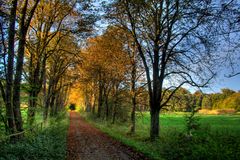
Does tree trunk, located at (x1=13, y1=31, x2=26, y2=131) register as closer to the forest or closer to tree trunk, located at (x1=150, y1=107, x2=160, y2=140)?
the forest

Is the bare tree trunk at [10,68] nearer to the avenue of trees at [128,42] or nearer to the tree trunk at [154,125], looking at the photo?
the avenue of trees at [128,42]

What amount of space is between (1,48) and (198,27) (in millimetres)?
11719

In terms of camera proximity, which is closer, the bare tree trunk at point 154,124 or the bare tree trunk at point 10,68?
the bare tree trunk at point 10,68

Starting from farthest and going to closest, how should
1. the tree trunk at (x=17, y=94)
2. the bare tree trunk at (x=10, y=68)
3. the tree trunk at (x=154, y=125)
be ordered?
the tree trunk at (x=154, y=125) → the tree trunk at (x=17, y=94) → the bare tree trunk at (x=10, y=68)

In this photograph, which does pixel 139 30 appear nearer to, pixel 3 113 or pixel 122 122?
pixel 3 113

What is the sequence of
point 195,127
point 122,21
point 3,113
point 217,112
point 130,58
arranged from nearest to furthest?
point 3,113, point 195,127, point 122,21, point 130,58, point 217,112

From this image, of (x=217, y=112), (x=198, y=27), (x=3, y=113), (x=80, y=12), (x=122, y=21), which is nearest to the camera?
(x=3, y=113)

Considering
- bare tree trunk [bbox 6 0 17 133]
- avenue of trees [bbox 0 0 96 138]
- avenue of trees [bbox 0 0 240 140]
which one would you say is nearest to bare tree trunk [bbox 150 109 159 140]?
avenue of trees [bbox 0 0 240 140]

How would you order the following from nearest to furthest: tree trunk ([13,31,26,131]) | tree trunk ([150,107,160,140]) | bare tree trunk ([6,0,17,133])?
1. bare tree trunk ([6,0,17,133])
2. tree trunk ([13,31,26,131])
3. tree trunk ([150,107,160,140])

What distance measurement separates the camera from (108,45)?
2831 centimetres

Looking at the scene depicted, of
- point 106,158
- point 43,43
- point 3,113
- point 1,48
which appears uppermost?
point 43,43

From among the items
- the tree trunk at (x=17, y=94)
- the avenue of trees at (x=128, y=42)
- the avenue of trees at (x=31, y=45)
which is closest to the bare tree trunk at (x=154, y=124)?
the avenue of trees at (x=128, y=42)

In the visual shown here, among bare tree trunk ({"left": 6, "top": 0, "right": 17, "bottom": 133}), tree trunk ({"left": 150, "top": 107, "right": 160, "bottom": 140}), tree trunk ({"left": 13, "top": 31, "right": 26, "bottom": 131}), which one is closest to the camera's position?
bare tree trunk ({"left": 6, "top": 0, "right": 17, "bottom": 133})

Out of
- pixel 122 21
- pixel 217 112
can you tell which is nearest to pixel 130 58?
pixel 122 21
